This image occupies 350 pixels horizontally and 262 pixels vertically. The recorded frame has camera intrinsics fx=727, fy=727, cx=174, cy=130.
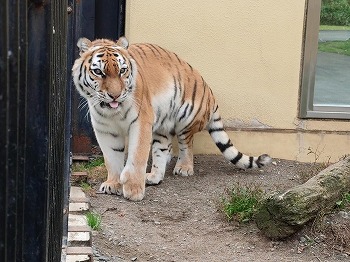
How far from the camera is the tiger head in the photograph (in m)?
5.48

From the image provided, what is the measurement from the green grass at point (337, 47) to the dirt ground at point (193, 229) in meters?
1.12

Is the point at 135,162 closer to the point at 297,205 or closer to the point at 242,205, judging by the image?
the point at 242,205

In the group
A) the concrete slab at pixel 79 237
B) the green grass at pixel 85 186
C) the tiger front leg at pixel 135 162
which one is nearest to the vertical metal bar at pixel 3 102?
the concrete slab at pixel 79 237

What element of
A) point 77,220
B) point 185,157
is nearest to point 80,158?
point 185,157

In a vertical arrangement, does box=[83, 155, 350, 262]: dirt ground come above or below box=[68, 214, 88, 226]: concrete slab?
below

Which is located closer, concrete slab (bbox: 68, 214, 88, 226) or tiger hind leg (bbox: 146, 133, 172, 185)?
concrete slab (bbox: 68, 214, 88, 226)

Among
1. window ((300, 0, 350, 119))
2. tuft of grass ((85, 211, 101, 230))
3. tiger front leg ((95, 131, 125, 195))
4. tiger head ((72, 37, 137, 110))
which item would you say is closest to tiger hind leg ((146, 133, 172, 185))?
tiger front leg ((95, 131, 125, 195))

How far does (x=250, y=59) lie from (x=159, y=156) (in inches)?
51.3

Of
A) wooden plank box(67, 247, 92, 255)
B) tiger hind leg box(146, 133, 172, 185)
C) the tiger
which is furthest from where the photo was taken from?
tiger hind leg box(146, 133, 172, 185)

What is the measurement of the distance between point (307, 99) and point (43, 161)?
5.76 metres

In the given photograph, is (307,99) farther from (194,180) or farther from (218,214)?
(218,214)

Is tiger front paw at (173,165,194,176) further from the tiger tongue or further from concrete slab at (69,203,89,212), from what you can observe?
concrete slab at (69,203,89,212)

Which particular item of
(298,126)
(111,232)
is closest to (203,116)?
(298,126)

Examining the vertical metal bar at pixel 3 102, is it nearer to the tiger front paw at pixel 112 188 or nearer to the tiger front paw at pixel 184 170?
the tiger front paw at pixel 112 188
